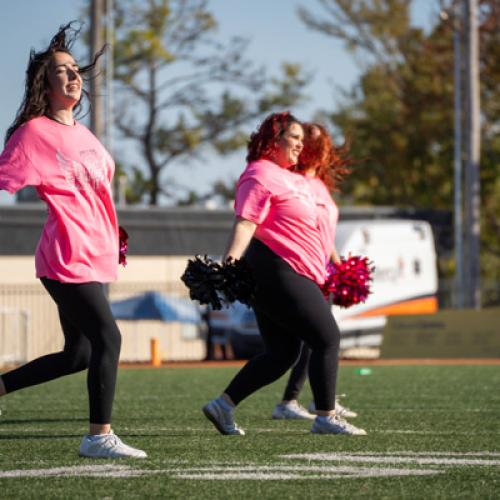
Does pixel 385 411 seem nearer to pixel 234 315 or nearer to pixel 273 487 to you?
pixel 273 487

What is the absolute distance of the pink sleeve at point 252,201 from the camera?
8156 mm

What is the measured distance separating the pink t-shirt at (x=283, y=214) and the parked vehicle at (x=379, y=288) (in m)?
18.2

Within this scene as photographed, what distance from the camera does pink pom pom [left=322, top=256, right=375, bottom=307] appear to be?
9906 millimetres

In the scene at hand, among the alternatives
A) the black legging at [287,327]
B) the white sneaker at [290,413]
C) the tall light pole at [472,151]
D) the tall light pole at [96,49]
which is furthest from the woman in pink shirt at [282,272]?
the tall light pole at [472,151]

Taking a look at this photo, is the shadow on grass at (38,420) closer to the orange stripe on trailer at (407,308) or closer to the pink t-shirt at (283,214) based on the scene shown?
the pink t-shirt at (283,214)

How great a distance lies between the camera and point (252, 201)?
8.21 meters

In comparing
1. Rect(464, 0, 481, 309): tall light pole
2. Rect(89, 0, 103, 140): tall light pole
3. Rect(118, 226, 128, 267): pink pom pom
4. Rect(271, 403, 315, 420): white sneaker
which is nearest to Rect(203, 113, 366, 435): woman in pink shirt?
Rect(118, 226, 128, 267): pink pom pom

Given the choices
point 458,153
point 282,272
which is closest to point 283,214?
point 282,272

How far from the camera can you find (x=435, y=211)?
3475cm

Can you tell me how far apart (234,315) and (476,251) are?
5.21m

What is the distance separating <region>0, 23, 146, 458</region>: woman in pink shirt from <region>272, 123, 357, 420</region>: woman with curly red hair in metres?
2.53

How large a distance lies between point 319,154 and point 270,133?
1096 millimetres

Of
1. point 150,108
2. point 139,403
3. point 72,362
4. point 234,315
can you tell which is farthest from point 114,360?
point 150,108

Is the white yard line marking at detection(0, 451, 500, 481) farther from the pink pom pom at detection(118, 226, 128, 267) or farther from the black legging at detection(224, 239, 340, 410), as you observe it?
the pink pom pom at detection(118, 226, 128, 267)
